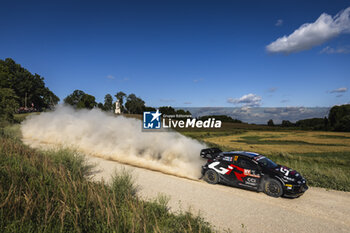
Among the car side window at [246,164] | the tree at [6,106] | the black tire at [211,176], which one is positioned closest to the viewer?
the car side window at [246,164]

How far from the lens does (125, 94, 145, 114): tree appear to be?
10756cm

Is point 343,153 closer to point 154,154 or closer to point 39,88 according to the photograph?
point 154,154

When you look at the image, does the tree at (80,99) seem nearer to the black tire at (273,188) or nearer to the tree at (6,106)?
the tree at (6,106)

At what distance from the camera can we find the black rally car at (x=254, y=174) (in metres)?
9.26

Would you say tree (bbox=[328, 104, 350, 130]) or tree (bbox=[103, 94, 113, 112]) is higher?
tree (bbox=[103, 94, 113, 112])

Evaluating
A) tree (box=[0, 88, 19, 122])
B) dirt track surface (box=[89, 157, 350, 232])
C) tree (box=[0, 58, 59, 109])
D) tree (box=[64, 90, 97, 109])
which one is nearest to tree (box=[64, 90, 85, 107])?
tree (box=[64, 90, 97, 109])

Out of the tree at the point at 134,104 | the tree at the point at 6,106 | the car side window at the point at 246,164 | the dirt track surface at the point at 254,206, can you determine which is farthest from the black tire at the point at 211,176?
the tree at the point at 134,104

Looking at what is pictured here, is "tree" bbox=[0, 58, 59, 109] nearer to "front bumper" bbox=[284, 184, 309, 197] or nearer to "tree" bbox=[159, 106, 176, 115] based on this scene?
"tree" bbox=[159, 106, 176, 115]

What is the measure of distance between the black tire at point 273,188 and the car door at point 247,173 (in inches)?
16.3

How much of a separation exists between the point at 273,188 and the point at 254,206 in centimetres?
185

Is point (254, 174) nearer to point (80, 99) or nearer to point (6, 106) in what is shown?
point (6, 106)

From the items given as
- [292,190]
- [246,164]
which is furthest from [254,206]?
[246,164]

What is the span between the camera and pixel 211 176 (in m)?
11.2

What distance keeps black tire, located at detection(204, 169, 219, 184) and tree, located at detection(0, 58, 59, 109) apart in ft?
202
